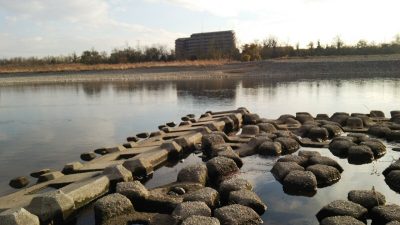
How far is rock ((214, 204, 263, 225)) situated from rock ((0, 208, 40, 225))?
8.20ft

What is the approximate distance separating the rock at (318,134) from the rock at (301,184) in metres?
4.61

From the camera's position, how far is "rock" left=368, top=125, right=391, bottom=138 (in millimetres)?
12094

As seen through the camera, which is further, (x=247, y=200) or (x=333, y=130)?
(x=333, y=130)

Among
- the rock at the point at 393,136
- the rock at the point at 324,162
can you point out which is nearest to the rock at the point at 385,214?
the rock at the point at 324,162

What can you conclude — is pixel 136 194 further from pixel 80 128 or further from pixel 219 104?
pixel 219 104

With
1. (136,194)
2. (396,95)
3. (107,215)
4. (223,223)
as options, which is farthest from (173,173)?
(396,95)

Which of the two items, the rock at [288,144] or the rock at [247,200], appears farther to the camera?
the rock at [288,144]

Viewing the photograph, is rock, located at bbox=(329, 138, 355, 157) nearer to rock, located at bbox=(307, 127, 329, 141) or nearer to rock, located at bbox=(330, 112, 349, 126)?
rock, located at bbox=(307, 127, 329, 141)

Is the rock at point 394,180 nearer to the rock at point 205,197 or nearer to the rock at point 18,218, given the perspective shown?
the rock at point 205,197

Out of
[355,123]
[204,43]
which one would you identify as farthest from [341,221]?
[204,43]

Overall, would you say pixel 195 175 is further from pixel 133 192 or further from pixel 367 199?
pixel 367 199

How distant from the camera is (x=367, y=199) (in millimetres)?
6453

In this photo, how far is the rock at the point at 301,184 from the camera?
7531 millimetres

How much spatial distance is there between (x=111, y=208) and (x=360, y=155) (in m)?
5.99
